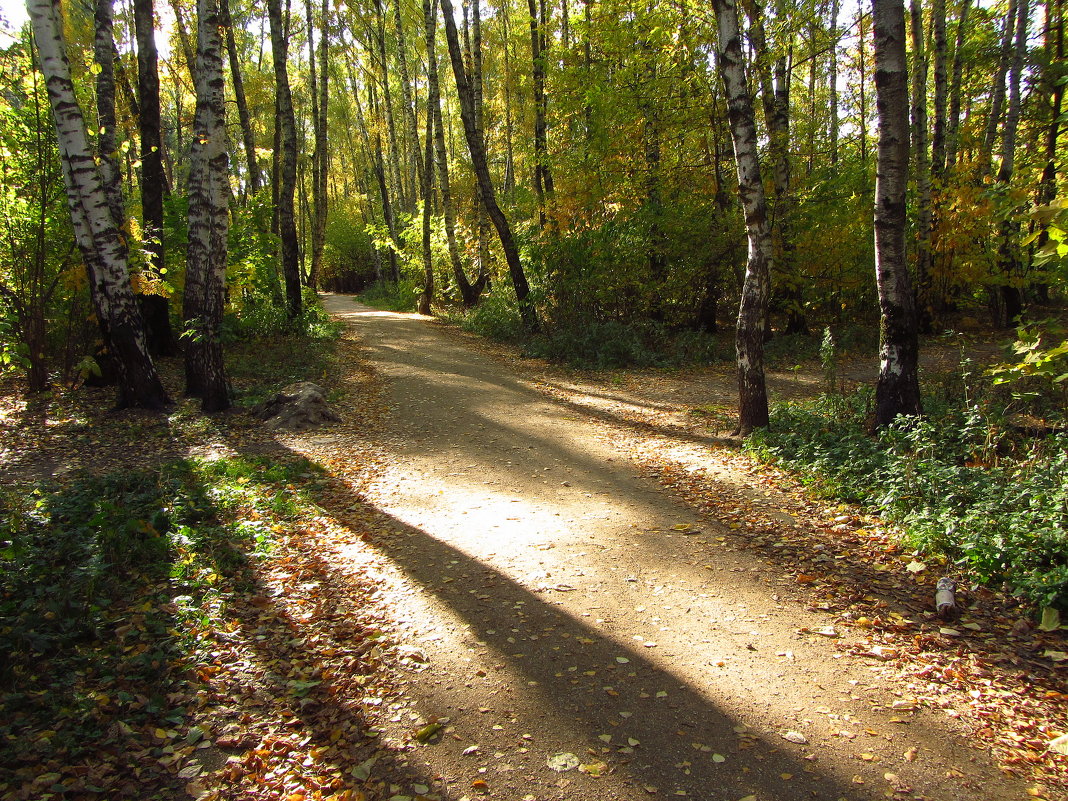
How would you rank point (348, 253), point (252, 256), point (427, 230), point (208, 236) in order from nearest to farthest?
point (208, 236), point (252, 256), point (427, 230), point (348, 253)

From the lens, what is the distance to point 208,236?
30.8ft

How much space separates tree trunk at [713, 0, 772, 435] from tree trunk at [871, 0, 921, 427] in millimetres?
1313

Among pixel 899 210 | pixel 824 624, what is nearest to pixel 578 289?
pixel 899 210

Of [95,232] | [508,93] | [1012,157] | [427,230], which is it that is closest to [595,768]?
[95,232]

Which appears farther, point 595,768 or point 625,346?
point 625,346

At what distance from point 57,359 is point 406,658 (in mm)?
10997

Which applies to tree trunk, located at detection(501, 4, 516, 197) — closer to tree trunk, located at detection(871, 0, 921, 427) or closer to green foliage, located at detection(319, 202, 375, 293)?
green foliage, located at detection(319, 202, 375, 293)

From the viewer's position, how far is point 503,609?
15.3ft

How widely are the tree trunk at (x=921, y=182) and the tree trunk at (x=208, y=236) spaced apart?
41.5 ft

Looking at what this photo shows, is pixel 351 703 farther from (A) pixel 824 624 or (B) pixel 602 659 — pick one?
(A) pixel 824 624

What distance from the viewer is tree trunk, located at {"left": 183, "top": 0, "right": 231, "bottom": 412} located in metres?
Answer: 9.09

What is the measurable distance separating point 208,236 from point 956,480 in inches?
391

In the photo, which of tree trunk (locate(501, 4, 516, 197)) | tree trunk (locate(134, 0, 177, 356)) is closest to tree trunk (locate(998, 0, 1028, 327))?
tree trunk (locate(501, 4, 516, 197))

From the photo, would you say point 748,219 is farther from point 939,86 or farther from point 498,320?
point 498,320
